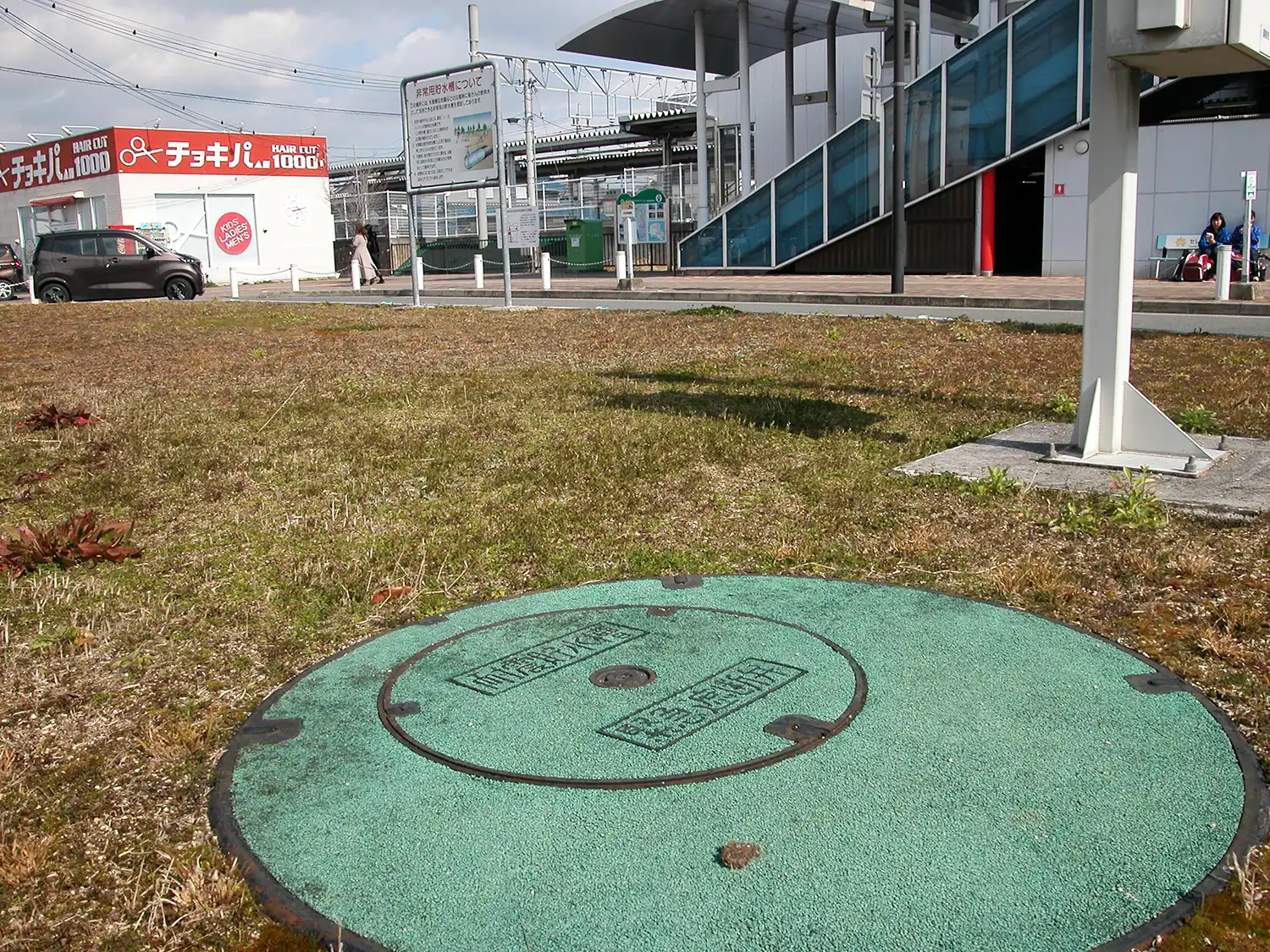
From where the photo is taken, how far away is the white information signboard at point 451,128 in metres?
21.2

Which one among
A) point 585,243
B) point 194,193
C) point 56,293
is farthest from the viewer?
point 194,193

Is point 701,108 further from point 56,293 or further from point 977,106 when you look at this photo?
point 56,293

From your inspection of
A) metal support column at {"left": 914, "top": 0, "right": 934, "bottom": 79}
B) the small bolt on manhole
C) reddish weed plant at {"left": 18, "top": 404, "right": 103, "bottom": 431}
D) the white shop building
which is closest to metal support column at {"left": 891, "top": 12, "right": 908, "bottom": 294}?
metal support column at {"left": 914, "top": 0, "right": 934, "bottom": 79}

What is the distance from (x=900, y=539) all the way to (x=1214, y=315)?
1371cm

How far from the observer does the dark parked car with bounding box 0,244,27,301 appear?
3556cm

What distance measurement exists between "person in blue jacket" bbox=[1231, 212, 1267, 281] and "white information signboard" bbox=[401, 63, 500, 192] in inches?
586

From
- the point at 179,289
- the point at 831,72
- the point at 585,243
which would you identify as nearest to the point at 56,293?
the point at 179,289

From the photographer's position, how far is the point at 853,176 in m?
30.1

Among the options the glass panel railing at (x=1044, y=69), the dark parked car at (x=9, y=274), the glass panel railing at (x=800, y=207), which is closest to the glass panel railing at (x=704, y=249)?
the glass panel railing at (x=800, y=207)

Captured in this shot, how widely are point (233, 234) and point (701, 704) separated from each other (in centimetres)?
4844

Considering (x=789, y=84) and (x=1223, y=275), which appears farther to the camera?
(x=789, y=84)

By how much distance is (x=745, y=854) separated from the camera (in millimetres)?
2521

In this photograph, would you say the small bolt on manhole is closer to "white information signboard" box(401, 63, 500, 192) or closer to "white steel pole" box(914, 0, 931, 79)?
"white information signboard" box(401, 63, 500, 192)

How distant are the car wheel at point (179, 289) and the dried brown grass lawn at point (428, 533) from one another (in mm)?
18884
